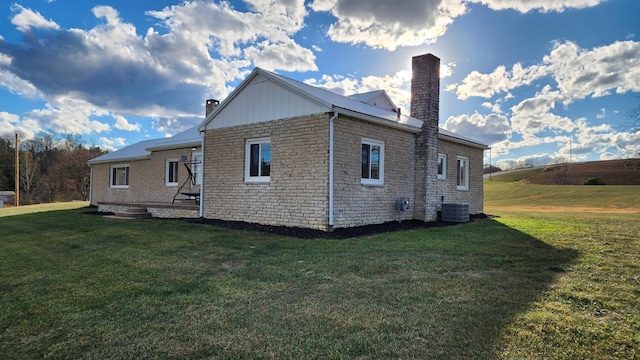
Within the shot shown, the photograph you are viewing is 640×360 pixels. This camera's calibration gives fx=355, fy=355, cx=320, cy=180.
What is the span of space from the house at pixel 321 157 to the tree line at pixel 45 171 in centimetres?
3082

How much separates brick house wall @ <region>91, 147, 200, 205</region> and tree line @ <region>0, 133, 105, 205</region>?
745 inches

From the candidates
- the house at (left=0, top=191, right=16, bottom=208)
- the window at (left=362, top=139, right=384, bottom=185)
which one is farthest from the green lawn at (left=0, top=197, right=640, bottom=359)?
the house at (left=0, top=191, right=16, bottom=208)

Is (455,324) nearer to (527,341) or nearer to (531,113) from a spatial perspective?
(527,341)

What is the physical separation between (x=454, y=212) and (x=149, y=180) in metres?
14.4

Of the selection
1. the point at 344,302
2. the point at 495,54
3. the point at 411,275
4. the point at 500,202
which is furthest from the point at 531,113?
the point at 344,302

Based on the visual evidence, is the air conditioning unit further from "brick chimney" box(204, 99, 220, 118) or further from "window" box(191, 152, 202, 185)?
"brick chimney" box(204, 99, 220, 118)

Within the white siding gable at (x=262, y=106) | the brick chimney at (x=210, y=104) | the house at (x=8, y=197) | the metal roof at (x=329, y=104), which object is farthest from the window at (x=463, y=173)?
the house at (x=8, y=197)

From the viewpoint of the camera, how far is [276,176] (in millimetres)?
10062

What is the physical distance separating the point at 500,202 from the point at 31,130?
54.4m

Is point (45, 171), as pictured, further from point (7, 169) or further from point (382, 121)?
point (382, 121)

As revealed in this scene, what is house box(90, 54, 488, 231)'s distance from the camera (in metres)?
9.22

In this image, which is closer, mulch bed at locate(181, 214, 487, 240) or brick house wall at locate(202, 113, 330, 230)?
mulch bed at locate(181, 214, 487, 240)

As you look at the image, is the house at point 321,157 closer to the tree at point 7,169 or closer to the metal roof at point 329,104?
the metal roof at point 329,104

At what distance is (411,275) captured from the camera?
4.92 metres
